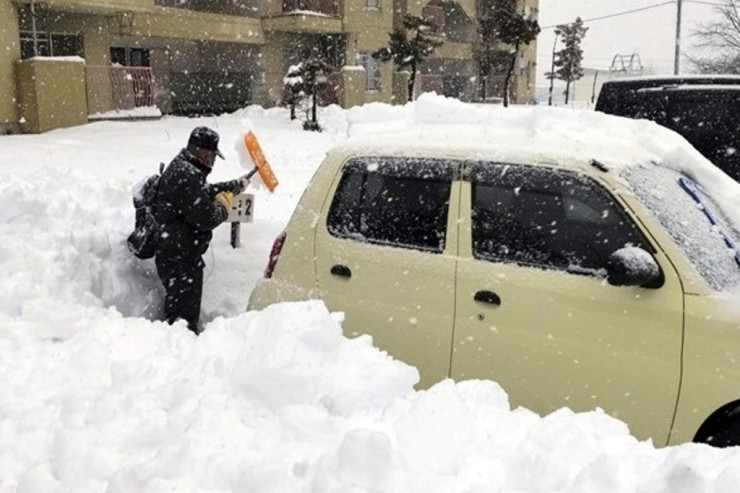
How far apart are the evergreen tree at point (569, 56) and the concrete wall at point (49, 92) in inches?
1263

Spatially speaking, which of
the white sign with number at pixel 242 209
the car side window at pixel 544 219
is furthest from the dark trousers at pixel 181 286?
the car side window at pixel 544 219

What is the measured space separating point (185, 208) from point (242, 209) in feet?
4.59

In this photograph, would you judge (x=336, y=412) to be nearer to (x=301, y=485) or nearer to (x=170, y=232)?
(x=301, y=485)

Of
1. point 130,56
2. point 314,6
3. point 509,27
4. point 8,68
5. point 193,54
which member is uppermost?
point 314,6

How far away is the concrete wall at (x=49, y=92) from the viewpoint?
17.4m

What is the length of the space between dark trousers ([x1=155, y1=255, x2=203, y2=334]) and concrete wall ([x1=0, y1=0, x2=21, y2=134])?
14.2 m

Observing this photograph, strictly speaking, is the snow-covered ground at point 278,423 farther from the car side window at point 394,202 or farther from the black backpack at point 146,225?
the black backpack at point 146,225

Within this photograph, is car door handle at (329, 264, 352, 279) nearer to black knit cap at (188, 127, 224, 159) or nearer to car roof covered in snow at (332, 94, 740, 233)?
car roof covered in snow at (332, 94, 740, 233)

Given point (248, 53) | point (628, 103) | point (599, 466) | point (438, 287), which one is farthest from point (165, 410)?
point (248, 53)

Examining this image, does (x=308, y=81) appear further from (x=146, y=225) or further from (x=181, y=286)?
(x=181, y=286)

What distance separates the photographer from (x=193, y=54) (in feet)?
89.1

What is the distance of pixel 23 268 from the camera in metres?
5.45

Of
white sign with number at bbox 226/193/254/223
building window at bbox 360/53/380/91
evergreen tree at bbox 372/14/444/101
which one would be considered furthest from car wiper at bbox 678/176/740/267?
building window at bbox 360/53/380/91

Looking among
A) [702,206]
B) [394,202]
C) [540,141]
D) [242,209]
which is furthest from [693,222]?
[242,209]
